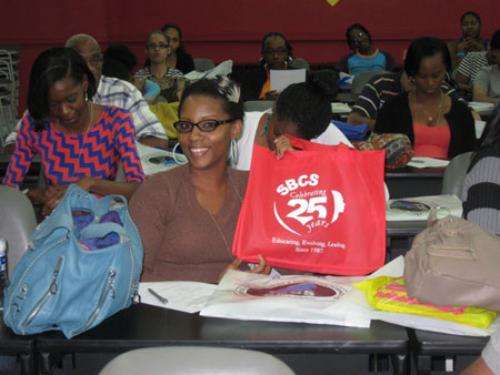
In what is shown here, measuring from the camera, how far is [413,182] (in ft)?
12.8

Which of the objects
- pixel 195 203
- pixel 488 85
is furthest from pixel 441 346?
pixel 488 85

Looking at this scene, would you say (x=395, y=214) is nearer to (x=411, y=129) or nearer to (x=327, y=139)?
(x=327, y=139)

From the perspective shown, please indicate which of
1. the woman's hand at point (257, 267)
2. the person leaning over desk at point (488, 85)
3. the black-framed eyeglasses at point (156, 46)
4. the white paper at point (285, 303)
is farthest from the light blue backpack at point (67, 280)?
the person leaning over desk at point (488, 85)

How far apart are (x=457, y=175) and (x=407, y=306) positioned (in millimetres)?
1249

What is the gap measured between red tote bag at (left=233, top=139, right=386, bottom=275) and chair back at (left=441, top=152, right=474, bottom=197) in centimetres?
84

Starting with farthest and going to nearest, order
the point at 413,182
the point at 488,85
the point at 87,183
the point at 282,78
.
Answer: the point at 488,85 < the point at 282,78 < the point at 413,182 < the point at 87,183

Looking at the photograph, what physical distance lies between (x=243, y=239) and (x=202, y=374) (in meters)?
0.96

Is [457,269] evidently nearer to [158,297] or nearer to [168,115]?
[158,297]

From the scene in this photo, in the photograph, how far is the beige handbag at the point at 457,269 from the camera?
1723mm

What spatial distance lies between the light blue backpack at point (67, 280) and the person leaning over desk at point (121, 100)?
202 cm

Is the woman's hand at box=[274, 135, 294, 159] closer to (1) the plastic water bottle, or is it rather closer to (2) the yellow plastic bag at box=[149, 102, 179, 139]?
(1) the plastic water bottle

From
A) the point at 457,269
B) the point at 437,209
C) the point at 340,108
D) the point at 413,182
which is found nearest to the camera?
the point at 457,269

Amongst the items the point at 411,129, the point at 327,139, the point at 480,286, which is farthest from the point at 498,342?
the point at 411,129

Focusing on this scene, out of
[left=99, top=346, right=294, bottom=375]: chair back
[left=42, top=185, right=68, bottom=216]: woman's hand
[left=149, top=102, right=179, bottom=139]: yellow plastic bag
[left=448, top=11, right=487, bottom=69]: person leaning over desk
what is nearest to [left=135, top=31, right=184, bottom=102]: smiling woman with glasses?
[left=149, top=102, right=179, bottom=139]: yellow plastic bag
